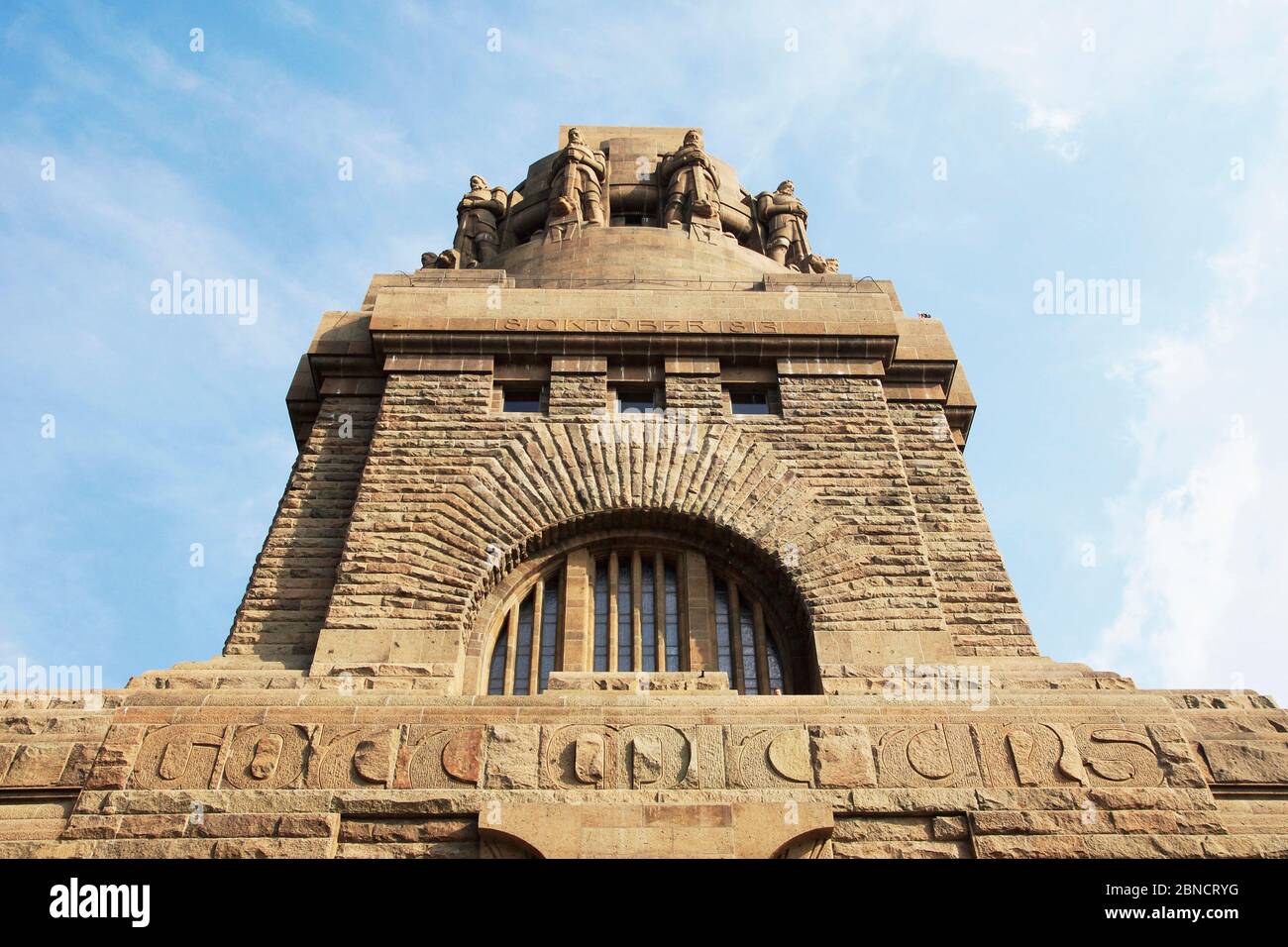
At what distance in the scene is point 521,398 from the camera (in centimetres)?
1567

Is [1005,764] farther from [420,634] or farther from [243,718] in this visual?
[243,718]

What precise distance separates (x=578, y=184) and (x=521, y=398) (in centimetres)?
720

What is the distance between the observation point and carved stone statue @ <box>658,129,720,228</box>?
2130 cm

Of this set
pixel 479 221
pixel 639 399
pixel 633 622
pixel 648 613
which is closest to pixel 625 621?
pixel 633 622

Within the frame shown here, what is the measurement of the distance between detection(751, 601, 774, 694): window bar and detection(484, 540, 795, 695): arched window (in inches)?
0.4

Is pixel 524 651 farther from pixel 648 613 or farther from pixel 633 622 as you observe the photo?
pixel 648 613

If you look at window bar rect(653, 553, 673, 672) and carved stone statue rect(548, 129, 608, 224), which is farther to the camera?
carved stone statue rect(548, 129, 608, 224)

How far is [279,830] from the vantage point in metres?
9.41

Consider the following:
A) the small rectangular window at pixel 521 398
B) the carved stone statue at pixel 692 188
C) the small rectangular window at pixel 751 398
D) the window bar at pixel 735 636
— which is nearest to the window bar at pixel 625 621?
the window bar at pixel 735 636

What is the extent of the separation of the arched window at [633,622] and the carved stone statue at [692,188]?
940cm

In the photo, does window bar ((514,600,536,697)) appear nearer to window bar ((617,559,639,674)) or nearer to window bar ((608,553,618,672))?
window bar ((608,553,618,672))

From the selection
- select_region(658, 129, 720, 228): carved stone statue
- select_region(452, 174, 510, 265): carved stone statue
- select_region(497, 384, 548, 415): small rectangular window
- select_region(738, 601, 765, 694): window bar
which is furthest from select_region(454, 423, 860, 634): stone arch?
select_region(452, 174, 510, 265): carved stone statue
